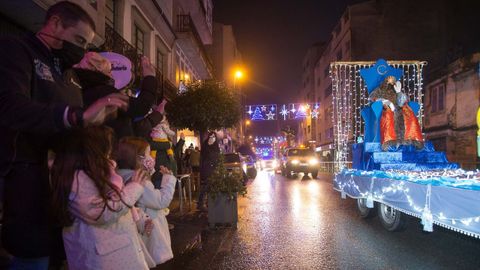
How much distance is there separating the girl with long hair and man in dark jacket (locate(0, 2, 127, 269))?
11 cm

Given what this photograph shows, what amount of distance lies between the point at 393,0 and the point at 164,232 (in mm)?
43238

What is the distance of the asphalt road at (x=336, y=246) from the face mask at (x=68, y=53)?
3857 mm

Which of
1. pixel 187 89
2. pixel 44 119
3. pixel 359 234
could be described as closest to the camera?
pixel 44 119

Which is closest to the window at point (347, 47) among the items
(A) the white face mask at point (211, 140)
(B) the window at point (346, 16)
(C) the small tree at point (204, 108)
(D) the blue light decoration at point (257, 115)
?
(B) the window at point (346, 16)

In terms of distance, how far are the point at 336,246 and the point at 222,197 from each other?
2472 millimetres

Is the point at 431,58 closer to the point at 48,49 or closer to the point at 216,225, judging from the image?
the point at 216,225

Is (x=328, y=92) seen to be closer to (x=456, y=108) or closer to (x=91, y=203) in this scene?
(x=456, y=108)

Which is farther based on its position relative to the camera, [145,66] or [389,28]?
[389,28]

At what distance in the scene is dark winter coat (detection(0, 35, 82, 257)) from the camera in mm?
1768

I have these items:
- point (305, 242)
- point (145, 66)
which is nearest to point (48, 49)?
point (145, 66)

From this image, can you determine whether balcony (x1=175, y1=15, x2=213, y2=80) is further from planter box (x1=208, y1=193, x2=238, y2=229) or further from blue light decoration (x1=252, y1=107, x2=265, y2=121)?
planter box (x1=208, y1=193, x2=238, y2=229)

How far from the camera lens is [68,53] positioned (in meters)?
2.16

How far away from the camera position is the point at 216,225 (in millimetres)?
8000

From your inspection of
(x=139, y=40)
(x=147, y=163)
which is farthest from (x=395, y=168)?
(x=139, y=40)
